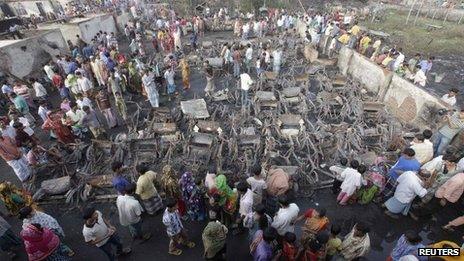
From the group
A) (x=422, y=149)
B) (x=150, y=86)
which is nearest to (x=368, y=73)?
(x=422, y=149)

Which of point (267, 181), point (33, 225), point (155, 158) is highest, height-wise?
point (33, 225)

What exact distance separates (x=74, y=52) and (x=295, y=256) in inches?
647

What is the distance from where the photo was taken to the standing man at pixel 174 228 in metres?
5.82

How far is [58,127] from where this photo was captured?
9.71 m

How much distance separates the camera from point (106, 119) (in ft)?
37.8

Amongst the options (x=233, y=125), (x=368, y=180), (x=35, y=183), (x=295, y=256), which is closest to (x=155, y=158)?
(x=233, y=125)

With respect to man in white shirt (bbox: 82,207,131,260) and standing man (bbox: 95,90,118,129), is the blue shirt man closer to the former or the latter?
man in white shirt (bbox: 82,207,131,260)

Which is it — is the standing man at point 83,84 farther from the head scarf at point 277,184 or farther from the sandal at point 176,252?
the head scarf at point 277,184

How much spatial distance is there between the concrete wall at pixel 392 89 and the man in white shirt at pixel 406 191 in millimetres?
4772

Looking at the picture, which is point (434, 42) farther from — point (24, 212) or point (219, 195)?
point (24, 212)

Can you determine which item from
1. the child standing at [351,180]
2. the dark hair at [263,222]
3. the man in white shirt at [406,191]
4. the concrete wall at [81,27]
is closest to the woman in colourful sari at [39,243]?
the dark hair at [263,222]

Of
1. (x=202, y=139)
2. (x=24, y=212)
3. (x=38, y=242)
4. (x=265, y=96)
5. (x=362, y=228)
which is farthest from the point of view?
(x=265, y=96)

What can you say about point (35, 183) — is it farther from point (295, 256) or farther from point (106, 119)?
point (295, 256)

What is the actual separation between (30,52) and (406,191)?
18.0m
